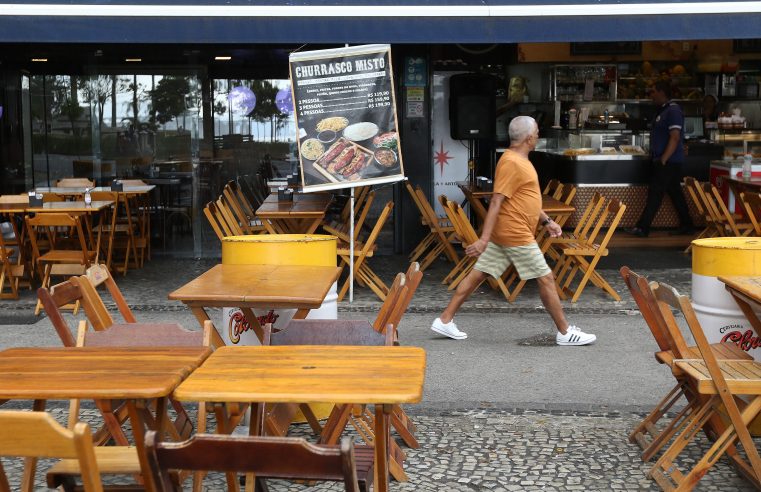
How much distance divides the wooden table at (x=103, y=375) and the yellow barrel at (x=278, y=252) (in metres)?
1.89

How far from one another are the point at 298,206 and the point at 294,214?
0.59 metres

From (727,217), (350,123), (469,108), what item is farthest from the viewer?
(469,108)

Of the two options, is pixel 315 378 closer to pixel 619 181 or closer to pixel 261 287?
pixel 261 287

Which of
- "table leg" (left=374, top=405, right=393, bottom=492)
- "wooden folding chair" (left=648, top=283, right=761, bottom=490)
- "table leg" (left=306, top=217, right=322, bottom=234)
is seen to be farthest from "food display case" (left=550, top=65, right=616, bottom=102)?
"table leg" (left=374, top=405, right=393, bottom=492)

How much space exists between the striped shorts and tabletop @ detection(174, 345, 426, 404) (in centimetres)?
354

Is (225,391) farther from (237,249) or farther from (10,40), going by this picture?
(10,40)

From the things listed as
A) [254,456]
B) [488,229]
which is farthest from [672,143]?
[254,456]

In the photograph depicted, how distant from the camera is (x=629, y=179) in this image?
44.1 ft

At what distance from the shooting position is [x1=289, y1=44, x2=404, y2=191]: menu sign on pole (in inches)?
339

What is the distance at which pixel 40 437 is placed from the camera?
2.91 meters

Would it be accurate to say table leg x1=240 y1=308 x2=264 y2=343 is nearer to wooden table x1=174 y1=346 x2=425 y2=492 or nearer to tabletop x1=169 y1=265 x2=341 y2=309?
tabletop x1=169 y1=265 x2=341 y2=309

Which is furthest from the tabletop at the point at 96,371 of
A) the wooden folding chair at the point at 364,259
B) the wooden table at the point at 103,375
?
the wooden folding chair at the point at 364,259

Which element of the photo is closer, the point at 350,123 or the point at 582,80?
the point at 350,123

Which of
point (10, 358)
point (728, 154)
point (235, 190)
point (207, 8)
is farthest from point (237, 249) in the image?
point (728, 154)
